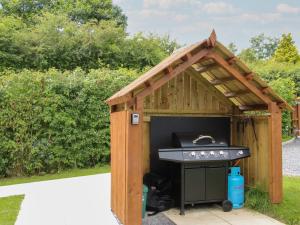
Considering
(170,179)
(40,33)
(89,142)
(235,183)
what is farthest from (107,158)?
(40,33)

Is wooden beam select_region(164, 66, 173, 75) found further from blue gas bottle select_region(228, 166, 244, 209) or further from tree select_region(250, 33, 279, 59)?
tree select_region(250, 33, 279, 59)

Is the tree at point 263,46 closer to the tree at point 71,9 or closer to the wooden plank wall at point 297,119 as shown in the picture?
the tree at point 71,9

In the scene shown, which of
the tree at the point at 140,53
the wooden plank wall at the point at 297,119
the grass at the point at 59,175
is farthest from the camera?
the tree at the point at 140,53

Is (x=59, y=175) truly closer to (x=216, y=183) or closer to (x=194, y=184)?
(x=194, y=184)

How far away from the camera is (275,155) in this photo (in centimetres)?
580

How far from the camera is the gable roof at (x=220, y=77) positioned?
16.4 ft

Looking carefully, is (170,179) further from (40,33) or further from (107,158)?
(40,33)

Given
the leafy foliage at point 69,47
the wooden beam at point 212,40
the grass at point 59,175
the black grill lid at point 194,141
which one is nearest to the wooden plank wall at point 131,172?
the black grill lid at point 194,141

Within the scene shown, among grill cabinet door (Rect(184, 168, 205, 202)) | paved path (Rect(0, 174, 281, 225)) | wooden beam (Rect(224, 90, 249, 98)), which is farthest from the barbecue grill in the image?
wooden beam (Rect(224, 90, 249, 98))

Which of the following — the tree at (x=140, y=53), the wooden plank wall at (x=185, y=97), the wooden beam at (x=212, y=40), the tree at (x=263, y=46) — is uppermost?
the tree at (x=263, y=46)

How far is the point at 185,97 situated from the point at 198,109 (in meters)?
0.36

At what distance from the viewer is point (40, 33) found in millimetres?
20000

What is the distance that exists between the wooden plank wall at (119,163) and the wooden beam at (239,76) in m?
1.72

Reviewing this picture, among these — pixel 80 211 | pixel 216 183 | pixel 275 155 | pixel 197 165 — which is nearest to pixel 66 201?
pixel 80 211
